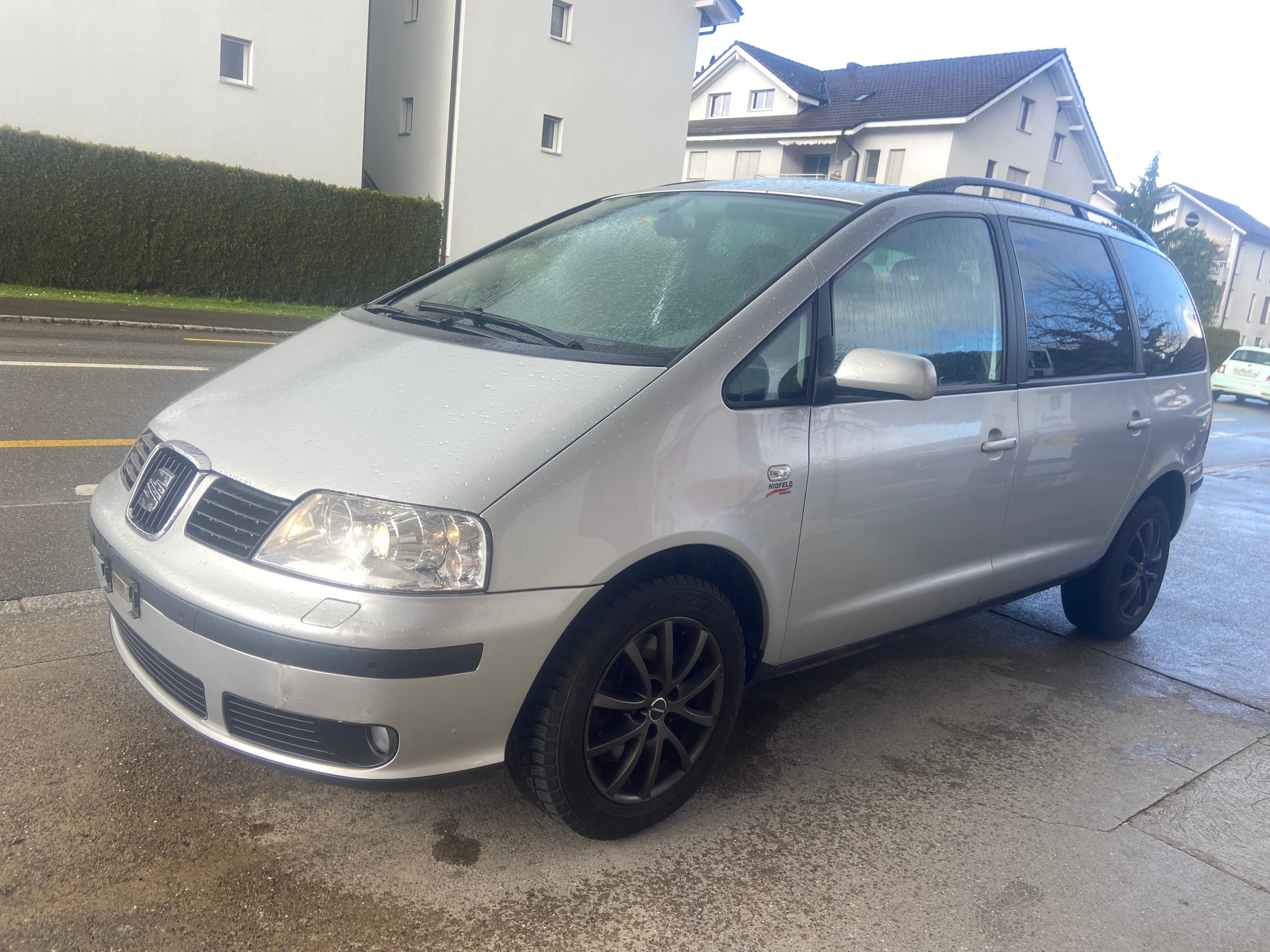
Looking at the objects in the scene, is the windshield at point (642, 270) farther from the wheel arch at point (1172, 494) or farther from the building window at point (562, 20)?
the building window at point (562, 20)

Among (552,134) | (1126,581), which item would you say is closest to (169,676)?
(1126,581)

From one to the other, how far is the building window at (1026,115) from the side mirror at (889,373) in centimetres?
3626

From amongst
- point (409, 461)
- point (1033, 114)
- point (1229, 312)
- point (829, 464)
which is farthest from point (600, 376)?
point (1229, 312)

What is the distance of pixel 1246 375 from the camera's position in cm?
2497

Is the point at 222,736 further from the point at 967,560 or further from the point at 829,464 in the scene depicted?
the point at 967,560

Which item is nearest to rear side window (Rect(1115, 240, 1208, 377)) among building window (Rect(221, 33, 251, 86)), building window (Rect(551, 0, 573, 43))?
building window (Rect(221, 33, 251, 86))

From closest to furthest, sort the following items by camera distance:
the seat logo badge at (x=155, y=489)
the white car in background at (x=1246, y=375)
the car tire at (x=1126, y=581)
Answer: the seat logo badge at (x=155, y=489), the car tire at (x=1126, y=581), the white car in background at (x=1246, y=375)

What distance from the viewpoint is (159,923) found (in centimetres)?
219

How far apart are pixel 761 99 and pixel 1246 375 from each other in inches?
856

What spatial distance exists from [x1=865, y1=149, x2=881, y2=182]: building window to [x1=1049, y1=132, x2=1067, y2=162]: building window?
7.27 m

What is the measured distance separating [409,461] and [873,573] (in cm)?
156

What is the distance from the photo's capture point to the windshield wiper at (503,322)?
2.87 metres

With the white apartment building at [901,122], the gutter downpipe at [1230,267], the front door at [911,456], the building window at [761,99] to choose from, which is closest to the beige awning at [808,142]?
the white apartment building at [901,122]

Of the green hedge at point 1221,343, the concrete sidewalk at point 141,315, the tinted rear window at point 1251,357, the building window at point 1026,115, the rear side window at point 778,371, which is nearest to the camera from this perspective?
the rear side window at point 778,371
